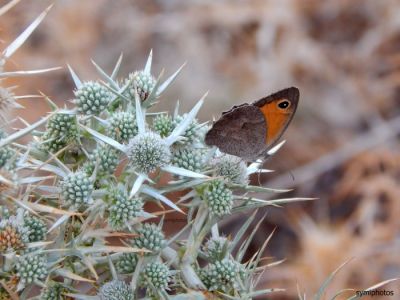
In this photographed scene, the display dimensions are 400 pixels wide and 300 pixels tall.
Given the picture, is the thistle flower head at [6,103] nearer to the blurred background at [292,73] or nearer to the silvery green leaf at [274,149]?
the silvery green leaf at [274,149]

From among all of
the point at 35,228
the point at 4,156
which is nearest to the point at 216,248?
the point at 35,228

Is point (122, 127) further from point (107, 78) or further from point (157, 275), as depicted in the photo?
point (157, 275)

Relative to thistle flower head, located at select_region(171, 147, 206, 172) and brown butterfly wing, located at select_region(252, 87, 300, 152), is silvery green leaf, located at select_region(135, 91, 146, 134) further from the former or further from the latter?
brown butterfly wing, located at select_region(252, 87, 300, 152)

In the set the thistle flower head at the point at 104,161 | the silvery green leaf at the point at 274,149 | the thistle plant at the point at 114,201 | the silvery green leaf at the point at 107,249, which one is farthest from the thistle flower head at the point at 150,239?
the silvery green leaf at the point at 274,149

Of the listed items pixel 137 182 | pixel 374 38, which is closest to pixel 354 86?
pixel 374 38

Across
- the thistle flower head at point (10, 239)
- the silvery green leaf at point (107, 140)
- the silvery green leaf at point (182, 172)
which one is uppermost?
the silvery green leaf at point (107, 140)

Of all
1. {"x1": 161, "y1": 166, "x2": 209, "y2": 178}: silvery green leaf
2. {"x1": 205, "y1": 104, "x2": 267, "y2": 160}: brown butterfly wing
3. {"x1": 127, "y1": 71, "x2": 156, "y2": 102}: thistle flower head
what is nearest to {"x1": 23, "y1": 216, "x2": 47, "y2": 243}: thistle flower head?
{"x1": 161, "y1": 166, "x2": 209, "y2": 178}: silvery green leaf
